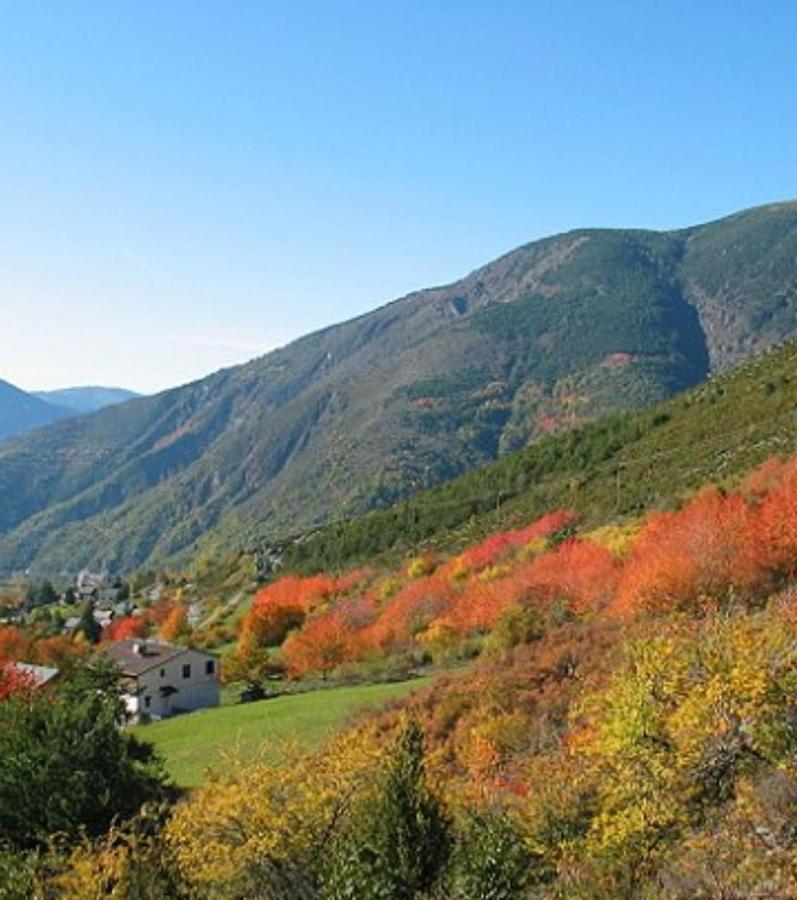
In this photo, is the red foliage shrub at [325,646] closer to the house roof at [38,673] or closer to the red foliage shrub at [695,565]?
the house roof at [38,673]

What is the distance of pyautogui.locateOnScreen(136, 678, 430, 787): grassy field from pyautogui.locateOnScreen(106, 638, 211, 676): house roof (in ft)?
28.5

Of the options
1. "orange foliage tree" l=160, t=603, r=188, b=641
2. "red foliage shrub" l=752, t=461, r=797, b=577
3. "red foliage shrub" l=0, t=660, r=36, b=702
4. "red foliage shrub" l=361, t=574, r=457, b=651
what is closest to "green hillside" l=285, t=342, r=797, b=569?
"red foliage shrub" l=361, t=574, r=457, b=651

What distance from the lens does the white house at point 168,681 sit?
2872 inches

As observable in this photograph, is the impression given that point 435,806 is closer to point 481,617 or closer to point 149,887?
point 149,887

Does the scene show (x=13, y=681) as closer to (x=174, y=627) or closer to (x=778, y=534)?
(x=174, y=627)

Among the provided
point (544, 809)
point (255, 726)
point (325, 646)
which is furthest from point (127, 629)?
point (544, 809)

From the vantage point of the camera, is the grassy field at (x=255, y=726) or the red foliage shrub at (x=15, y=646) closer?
the grassy field at (x=255, y=726)

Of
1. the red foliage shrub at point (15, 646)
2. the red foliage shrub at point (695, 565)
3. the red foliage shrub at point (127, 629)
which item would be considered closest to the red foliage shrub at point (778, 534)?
the red foliage shrub at point (695, 565)

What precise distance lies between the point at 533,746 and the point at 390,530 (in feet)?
318

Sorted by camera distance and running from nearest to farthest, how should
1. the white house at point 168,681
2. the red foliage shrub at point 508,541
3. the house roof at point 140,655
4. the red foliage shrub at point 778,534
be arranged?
the red foliage shrub at point 778,534
the white house at point 168,681
the house roof at point 140,655
the red foliage shrub at point 508,541

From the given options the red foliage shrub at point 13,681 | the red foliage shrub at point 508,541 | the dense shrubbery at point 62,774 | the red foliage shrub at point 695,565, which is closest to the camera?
the dense shrubbery at point 62,774

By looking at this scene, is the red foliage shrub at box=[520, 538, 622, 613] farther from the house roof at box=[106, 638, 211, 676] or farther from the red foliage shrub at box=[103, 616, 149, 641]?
the red foliage shrub at box=[103, 616, 149, 641]

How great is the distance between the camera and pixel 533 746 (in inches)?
1359

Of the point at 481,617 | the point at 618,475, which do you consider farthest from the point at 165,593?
the point at 481,617
